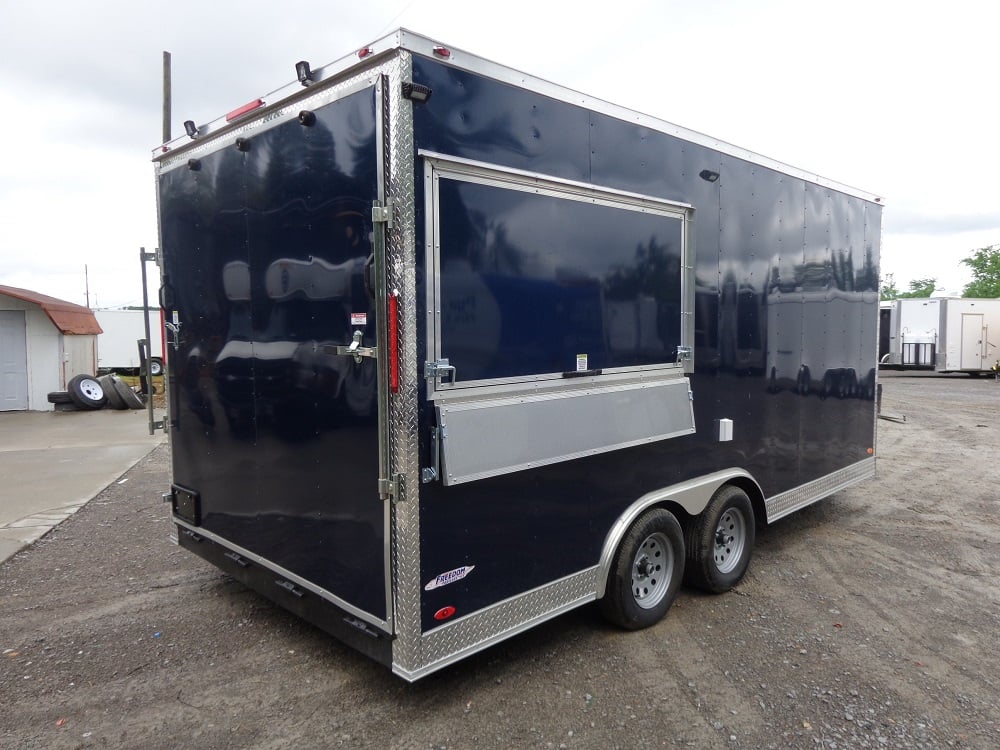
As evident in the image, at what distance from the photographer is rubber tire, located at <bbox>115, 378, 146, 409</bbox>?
46.0ft

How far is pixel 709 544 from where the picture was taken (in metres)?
4.16

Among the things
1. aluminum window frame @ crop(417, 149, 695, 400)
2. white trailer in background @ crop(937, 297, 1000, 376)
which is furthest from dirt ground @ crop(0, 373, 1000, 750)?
white trailer in background @ crop(937, 297, 1000, 376)

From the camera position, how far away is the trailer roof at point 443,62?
261 centimetres

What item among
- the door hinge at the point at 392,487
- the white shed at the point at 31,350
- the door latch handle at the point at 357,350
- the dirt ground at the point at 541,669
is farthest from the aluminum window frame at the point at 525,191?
the white shed at the point at 31,350

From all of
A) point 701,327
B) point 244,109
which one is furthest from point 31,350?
point 701,327

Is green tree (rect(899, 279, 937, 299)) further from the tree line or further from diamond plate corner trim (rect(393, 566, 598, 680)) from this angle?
diamond plate corner trim (rect(393, 566, 598, 680))

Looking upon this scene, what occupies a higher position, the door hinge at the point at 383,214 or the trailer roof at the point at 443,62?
the trailer roof at the point at 443,62

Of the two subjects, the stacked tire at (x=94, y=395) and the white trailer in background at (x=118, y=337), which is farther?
the white trailer in background at (x=118, y=337)

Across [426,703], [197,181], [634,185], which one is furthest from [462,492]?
[197,181]

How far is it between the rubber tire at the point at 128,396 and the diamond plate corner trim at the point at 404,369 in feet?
44.1

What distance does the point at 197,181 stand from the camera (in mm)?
3682

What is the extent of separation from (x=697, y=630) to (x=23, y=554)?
4954 mm

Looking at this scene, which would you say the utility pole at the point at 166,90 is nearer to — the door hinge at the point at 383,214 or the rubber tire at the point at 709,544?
the door hinge at the point at 383,214

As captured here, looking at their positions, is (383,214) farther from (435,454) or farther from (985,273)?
(985,273)
